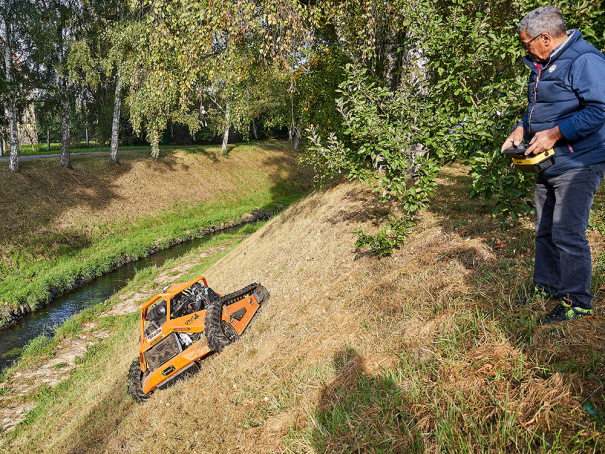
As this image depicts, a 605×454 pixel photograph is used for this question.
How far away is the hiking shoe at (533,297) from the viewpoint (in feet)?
11.9

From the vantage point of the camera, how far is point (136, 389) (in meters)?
6.52

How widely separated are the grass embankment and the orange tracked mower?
1020cm

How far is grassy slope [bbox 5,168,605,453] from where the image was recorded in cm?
282

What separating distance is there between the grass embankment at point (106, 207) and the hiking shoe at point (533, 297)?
52.6 feet

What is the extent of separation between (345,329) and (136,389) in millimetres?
4062

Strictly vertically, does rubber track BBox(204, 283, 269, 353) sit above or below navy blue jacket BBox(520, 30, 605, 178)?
below

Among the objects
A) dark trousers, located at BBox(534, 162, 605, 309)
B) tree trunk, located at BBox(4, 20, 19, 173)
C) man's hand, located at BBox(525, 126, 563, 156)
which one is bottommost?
dark trousers, located at BBox(534, 162, 605, 309)

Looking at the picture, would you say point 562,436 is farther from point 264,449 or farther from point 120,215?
point 120,215

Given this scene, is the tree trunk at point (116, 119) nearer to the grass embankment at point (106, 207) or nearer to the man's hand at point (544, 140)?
the grass embankment at point (106, 207)

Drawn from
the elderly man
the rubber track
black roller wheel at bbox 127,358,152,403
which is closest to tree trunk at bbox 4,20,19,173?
black roller wheel at bbox 127,358,152,403

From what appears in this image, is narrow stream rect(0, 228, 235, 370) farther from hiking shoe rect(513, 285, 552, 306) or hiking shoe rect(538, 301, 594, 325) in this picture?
hiking shoe rect(538, 301, 594, 325)

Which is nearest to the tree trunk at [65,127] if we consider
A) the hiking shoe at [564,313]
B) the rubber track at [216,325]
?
the rubber track at [216,325]

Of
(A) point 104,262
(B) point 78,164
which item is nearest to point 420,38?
(A) point 104,262

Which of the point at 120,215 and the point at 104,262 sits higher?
the point at 120,215
